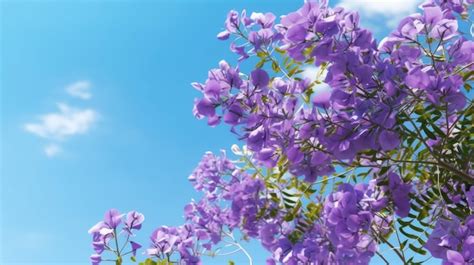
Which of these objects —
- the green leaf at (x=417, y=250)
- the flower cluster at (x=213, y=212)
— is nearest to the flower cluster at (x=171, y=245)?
the flower cluster at (x=213, y=212)

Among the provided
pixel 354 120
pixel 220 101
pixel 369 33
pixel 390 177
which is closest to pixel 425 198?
pixel 390 177

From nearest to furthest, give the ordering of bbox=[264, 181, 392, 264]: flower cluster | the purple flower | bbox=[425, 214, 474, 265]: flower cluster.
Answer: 1. bbox=[425, 214, 474, 265]: flower cluster
2. bbox=[264, 181, 392, 264]: flower cluster
3. the purple flower

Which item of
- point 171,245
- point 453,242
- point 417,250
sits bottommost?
point 453,242

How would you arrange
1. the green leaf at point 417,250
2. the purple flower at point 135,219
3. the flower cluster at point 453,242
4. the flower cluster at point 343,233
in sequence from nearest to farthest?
1. the flower cluster at point 453,242
2. the flower cluster at point 343,233
3. the green leaf at point 417,250
4. the purple flower at point 135,219

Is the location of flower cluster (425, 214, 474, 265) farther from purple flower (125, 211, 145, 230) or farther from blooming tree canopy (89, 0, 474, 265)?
purple flower (125, 211, 145, 230)

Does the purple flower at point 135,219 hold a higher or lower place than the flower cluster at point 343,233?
higher

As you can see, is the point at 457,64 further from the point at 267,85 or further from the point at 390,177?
the point at 267,85

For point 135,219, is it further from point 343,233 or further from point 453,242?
point 453,242

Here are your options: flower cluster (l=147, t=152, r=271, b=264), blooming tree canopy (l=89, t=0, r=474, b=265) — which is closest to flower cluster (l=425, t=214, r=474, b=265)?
blooming tree canopy (l=89, t=0, r=474, b=265)

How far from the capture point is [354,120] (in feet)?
8.41

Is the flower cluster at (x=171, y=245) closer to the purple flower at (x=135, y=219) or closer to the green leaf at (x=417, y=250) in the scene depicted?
the purple flower at (x=135, y=219)

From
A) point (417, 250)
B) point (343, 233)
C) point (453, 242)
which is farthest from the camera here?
point (417, 250)

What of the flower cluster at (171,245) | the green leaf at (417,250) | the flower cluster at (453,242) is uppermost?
the flower cluster at (171,245)

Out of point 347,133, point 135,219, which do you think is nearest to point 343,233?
point 347,133
